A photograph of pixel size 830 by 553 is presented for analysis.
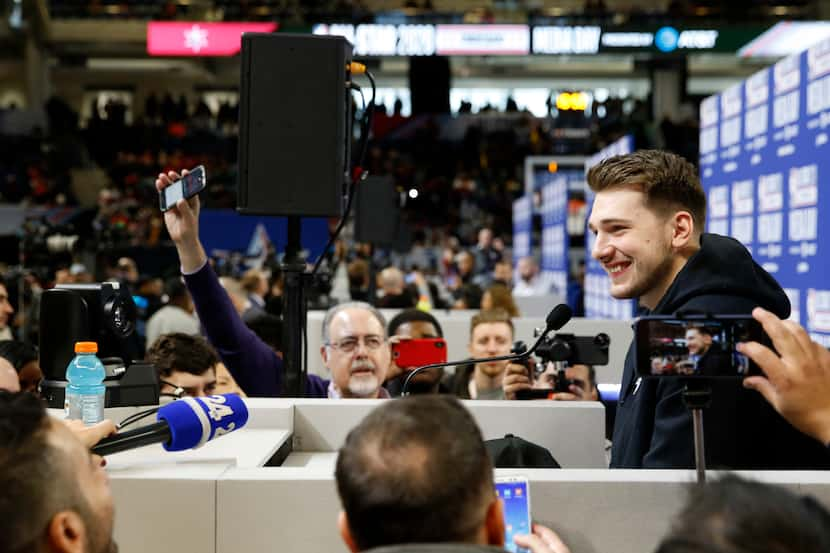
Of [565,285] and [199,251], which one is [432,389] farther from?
[565,285]

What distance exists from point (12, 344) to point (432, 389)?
155cm

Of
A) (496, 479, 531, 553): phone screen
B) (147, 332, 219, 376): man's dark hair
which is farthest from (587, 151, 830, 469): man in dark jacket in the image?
(147, 332, 219, 376): man's dark hair

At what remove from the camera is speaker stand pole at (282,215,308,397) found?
305cm

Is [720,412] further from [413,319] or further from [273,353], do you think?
[413,319]

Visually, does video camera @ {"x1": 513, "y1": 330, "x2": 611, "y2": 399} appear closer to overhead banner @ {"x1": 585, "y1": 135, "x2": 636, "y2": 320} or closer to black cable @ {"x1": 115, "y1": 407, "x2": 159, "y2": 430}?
black cable @ {"x1": 115, "y1": 407, "x2": 159, "y2": 430}

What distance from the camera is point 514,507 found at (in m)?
1.65

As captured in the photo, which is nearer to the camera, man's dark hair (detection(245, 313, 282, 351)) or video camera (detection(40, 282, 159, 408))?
video camera (detection(40, 282, 159, 408))

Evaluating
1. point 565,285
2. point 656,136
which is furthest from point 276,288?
point 656,136

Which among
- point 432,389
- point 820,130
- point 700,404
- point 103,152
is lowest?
point 432,389

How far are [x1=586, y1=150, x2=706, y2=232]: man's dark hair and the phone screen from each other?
2.76ft

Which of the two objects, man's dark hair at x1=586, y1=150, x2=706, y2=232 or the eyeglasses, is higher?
man's dark hair at x1=586, y1=150, x2=706, y2=232

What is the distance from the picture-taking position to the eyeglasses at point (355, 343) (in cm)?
349

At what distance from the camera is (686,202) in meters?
2.23

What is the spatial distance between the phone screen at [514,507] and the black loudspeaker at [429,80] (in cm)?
1708
